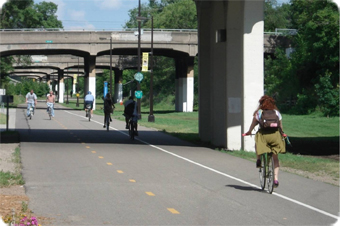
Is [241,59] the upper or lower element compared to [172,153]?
upper

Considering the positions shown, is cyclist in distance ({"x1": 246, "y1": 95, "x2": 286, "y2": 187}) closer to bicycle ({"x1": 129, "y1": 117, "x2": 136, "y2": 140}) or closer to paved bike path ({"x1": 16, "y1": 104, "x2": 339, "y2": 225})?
paved bike path ({"x1": 16, "y1": 104, "x2": 339, "y2": 225})

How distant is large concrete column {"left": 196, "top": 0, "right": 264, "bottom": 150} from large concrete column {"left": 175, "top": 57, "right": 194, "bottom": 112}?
43040mm

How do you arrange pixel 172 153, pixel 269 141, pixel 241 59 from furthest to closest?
pixel 241 59 → pixel 172 153 → pixel 269 141

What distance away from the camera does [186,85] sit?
69.6 m

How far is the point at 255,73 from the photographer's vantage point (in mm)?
21500

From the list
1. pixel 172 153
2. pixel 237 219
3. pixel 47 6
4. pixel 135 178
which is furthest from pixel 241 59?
→ pixel 47 6

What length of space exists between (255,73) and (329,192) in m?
9.00

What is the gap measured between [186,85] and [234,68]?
47.1m

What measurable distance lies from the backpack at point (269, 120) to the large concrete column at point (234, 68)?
30.4ft

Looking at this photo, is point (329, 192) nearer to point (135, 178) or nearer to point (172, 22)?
point (135, 178)

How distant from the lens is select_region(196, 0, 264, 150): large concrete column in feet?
70.3

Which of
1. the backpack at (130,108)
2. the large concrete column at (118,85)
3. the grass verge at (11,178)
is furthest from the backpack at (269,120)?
the large concrete column at (118,85)

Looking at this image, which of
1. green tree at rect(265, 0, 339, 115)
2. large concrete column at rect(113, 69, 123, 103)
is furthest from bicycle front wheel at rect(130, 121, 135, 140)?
large concrete column at rect(113, 69, 123, 103)

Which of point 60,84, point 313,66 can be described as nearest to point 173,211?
point 313,66
